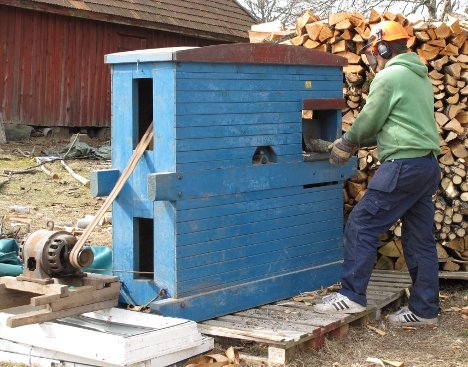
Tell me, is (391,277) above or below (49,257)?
below

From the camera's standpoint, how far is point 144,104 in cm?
607

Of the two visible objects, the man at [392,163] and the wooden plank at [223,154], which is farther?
the man at [392,163]

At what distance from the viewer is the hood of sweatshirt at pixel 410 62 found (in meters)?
5.95

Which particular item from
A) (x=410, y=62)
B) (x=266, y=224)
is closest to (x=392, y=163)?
(x=410, y=62)

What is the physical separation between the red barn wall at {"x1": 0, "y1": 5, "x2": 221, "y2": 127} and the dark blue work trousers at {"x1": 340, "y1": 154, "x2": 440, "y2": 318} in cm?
1234

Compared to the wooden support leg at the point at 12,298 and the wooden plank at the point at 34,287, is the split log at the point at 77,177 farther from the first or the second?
the wooden plank at the point at 34,287

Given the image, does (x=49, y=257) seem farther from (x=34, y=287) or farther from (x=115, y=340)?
(x=115, y=340)

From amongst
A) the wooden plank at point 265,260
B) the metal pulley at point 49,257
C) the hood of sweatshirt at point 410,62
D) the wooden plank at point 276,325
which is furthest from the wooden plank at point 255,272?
the hood of sweatshirt at point 410,62

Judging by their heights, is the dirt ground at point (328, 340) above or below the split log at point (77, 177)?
below

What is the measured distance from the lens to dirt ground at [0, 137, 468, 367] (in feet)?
17.9

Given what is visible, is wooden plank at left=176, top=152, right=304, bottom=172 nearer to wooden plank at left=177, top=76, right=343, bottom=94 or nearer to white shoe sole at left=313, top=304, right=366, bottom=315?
wooden plank at left=177, top=76, right=343, bottom=94

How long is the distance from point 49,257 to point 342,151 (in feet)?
7.63

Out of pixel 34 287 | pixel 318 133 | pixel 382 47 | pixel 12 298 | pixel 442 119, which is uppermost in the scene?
pixel 382 47

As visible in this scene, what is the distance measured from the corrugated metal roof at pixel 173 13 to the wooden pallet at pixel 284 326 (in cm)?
1222
